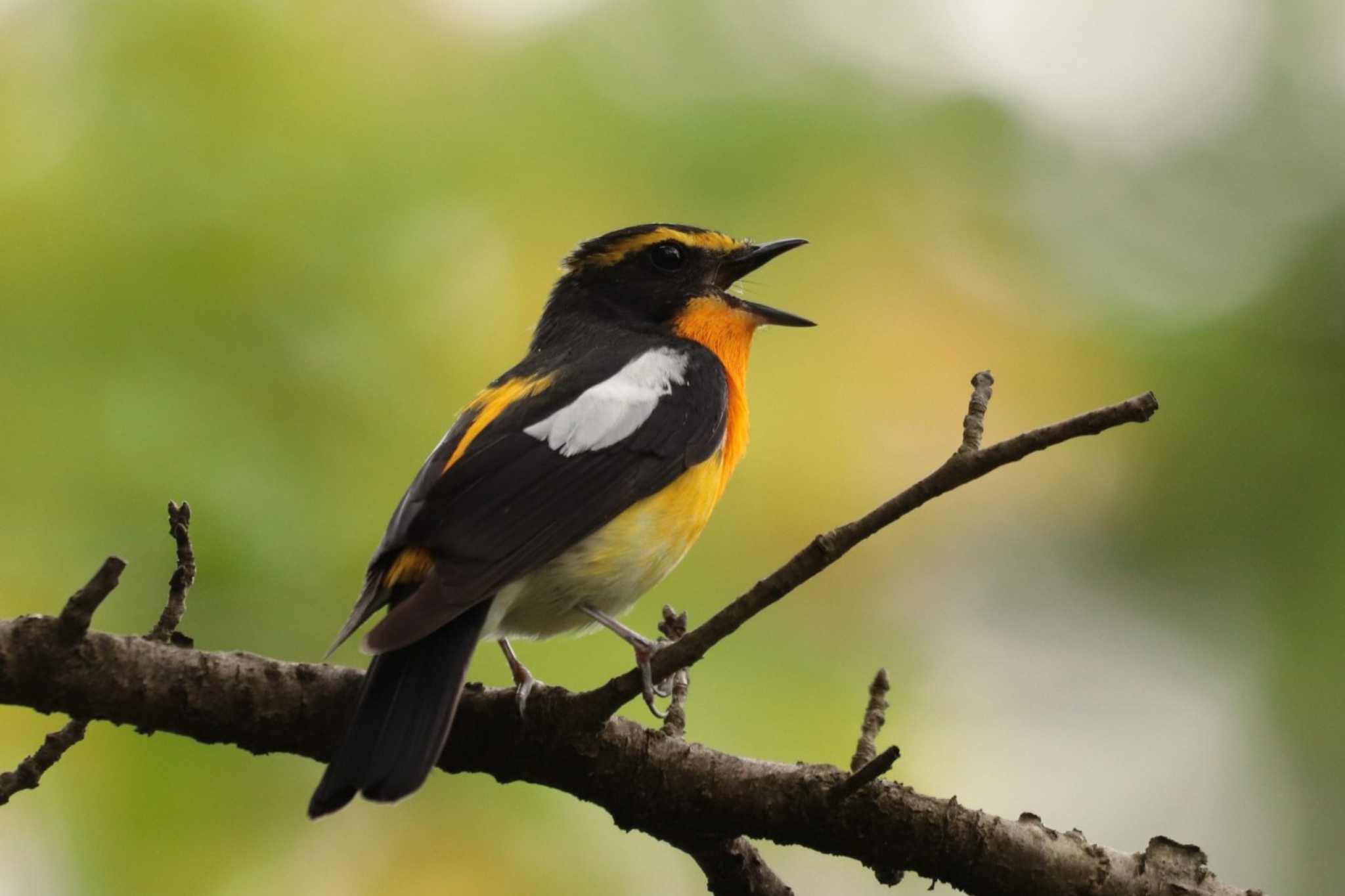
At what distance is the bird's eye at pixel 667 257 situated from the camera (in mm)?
5047

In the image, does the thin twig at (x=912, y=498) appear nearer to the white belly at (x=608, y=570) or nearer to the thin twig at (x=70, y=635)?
the thin twig at (x=70, y=635)

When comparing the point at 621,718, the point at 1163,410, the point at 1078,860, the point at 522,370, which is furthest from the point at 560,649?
the point at 1163,410

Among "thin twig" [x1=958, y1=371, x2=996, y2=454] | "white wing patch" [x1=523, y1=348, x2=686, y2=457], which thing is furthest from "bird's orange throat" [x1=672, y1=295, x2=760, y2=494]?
"thin twig" [x1=958, y1=371, x2=996, y2=454]

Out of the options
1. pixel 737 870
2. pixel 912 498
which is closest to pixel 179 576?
pixel 737 870

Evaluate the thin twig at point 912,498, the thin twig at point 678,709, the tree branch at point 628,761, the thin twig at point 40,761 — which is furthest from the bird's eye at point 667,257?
the thin twig at point 40,761

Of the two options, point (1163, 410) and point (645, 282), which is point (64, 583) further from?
point (1163, 410)

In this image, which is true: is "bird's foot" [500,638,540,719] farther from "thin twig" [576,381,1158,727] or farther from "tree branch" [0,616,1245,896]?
"thin twig" [576,381,1158,727]

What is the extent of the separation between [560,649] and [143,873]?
4.27 feet

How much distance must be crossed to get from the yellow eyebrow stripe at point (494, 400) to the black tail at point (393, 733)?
2.61ft

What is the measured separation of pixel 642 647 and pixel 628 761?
485mm

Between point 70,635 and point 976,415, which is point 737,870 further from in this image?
point 70,635

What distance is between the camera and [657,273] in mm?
5090

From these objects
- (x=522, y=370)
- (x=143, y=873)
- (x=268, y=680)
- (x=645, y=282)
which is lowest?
(x=143, y=873)

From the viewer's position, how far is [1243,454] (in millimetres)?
5270
